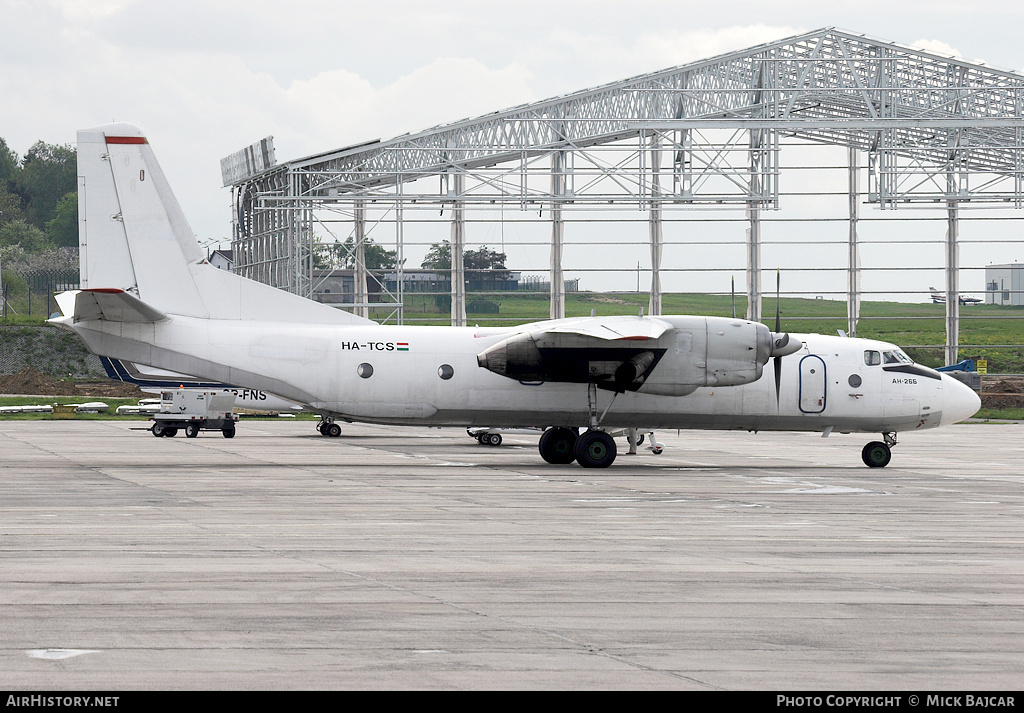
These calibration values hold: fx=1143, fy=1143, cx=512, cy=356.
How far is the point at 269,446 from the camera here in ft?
103

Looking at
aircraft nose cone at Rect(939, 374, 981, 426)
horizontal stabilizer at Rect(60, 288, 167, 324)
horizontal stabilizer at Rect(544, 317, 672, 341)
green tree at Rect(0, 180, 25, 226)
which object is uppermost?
green tree at Rect(0, 180, 25, 226)

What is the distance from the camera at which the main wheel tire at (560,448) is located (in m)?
26.7

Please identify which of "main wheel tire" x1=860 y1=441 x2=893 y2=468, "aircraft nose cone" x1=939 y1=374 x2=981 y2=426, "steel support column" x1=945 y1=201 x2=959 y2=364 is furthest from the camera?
"steel support column" x1=945 y1=201 x2=959 y2=364

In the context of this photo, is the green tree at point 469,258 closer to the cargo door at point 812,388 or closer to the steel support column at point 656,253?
the steel support column at point 656,253

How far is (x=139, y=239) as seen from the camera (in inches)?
981

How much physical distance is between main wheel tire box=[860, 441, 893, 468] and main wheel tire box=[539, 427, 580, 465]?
673 cm

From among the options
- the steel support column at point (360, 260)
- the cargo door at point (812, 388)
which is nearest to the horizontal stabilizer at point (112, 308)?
the cargo door at point (812, 388)

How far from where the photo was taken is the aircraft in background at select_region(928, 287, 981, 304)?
54.1m

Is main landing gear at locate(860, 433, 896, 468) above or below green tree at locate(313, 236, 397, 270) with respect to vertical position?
below

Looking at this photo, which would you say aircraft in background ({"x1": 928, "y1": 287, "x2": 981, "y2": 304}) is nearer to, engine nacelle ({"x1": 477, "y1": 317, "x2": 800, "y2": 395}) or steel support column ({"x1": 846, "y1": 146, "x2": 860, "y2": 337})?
steel support column ({"x1": 846, "y1": 146, "x2": 860, "y2": 337})

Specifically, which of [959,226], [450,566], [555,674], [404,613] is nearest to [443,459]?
[450,566]

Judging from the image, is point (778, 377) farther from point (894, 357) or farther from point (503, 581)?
point (503, 581)

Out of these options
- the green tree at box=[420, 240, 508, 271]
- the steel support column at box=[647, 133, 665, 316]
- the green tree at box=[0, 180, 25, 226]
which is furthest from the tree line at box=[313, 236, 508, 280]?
the green tree at box=[0, 180, 25, 226]

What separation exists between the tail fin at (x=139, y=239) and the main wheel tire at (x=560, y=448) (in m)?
7.13
